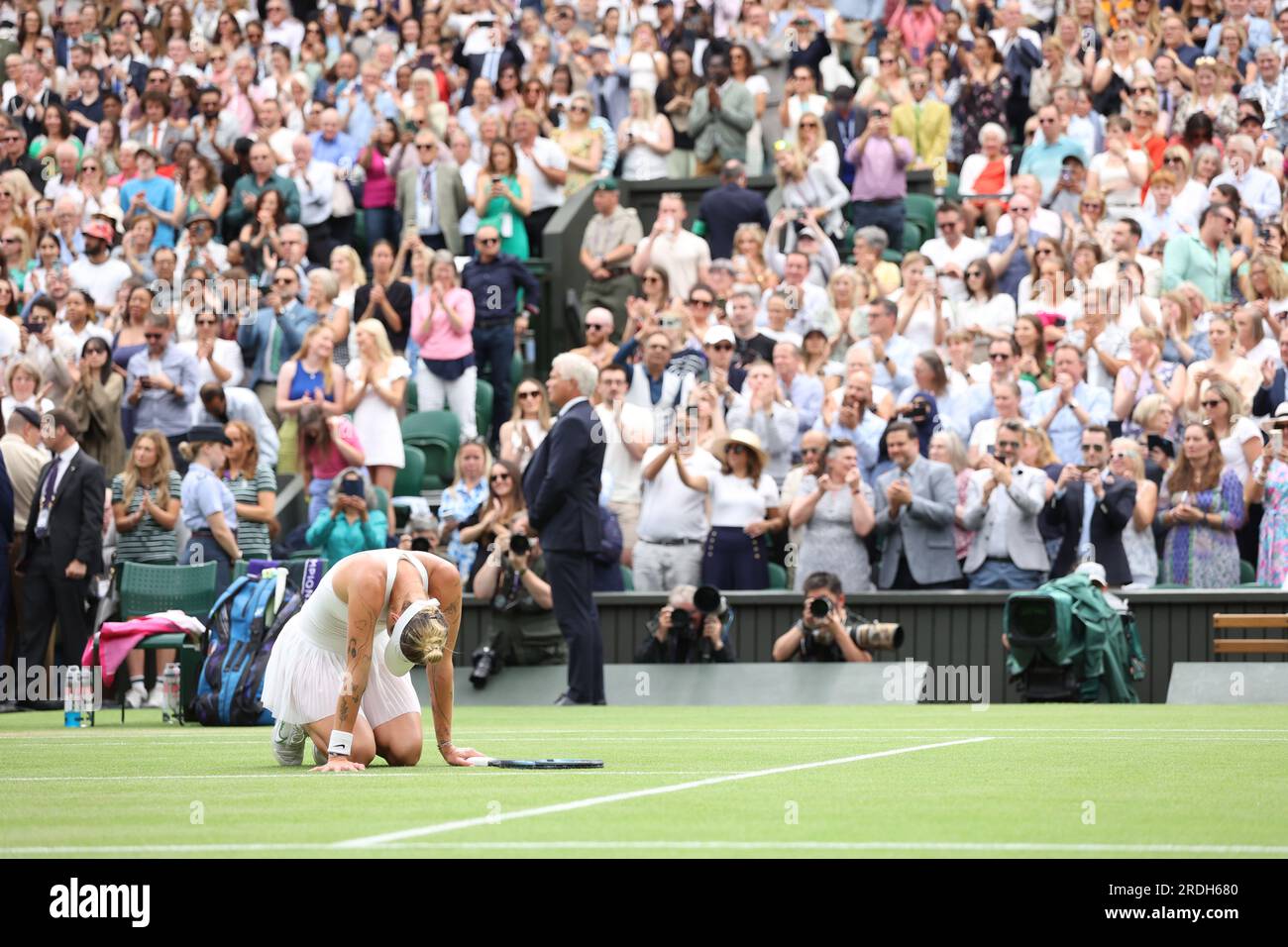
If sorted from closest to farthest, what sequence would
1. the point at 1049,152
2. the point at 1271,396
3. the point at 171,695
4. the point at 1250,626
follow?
the point at 171,695, the point at 1250,626, the point at 1271,396, the point at 1049,152

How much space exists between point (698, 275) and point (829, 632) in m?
5.50

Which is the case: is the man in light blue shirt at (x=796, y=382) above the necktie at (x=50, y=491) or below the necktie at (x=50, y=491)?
above

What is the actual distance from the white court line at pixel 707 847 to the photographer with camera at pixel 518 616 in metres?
10.5

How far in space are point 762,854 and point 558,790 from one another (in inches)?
86.8

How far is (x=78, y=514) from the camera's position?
1716 cm

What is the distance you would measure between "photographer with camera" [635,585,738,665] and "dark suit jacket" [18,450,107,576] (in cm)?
438

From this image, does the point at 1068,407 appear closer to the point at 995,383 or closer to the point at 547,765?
the point at 995,383

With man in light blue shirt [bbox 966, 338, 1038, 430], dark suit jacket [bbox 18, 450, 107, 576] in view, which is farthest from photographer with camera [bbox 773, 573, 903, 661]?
dark suit jacket [bbox 18, 450, 107, 576]

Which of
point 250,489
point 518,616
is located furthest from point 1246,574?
point 250,489

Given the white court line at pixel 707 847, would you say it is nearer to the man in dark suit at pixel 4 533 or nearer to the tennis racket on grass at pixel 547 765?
the tennis racket on grass at pixel 547 765

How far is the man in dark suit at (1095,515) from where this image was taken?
1652 cm

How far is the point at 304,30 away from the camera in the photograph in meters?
27.1

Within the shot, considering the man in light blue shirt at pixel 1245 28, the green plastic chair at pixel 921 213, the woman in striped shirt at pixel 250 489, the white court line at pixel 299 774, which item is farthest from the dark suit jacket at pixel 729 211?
the white court line at pixel 299 774
